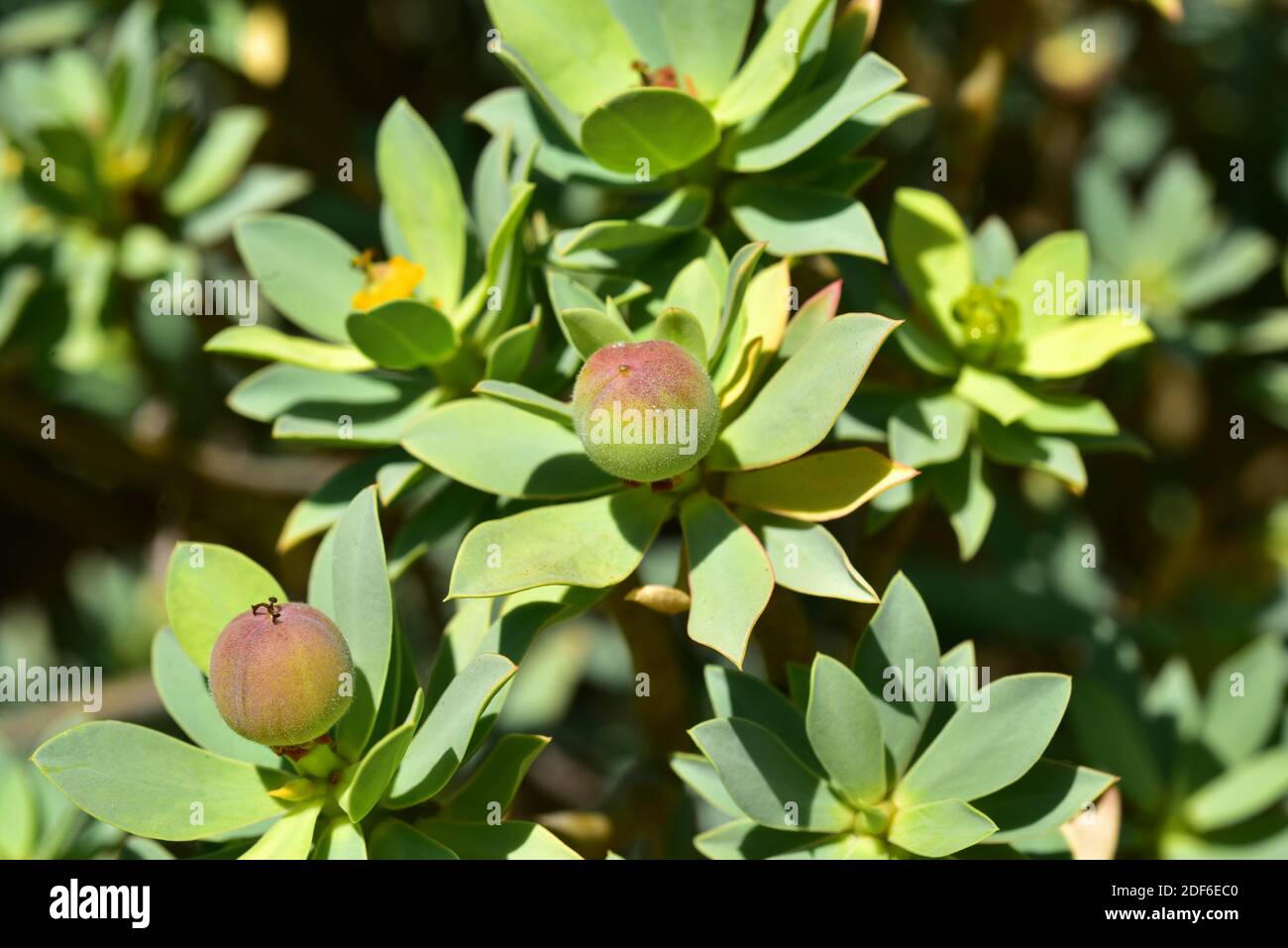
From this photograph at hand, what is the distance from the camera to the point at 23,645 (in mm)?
2480

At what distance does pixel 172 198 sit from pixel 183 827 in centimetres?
108

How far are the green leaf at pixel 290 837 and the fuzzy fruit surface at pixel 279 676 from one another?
90mm

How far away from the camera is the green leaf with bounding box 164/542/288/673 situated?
126cm

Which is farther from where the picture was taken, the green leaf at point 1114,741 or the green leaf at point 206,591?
the green leaf at point 1114,741

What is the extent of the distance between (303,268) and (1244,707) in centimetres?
129

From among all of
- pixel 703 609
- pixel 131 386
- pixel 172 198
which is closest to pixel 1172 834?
pixel 703 609

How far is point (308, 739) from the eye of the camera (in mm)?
1154

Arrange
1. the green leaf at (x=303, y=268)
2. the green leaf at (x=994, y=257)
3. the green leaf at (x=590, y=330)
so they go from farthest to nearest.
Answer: the green leaf at (x=994, y=257) < the green leaf at (x=303, y=268) < the green leaf at (x=590, y=330)

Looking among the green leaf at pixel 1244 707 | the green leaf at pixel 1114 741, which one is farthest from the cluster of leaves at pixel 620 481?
the green leaf at pixel 1244 707

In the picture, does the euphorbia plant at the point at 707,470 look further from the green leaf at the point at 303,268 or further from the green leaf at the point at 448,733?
the green leaf at the point at 303,268

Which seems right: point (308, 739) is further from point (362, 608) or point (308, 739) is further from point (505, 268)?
point (505, 268)

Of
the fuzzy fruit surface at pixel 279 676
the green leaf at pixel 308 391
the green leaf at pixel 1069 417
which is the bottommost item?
the fuzzy fruit surface at pixel 279 676

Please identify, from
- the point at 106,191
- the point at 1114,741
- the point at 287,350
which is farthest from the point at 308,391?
the point at 1114,741

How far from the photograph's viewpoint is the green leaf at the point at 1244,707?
168 centimetres
